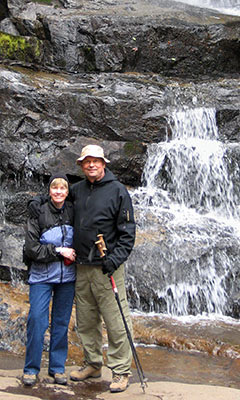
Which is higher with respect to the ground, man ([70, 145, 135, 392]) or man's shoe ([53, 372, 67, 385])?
man ([70, 145, 135, 392])

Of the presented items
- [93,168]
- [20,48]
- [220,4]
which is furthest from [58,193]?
[220,4]

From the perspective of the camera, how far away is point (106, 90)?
12070 mm

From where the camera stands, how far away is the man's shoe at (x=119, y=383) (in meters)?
4.75

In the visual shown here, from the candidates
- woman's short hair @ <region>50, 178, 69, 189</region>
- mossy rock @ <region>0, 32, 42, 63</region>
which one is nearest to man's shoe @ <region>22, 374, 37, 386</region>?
woman's short hair @ <region>50, 178, 69, 189</region>

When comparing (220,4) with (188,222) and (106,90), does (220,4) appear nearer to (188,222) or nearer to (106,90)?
(106,90)

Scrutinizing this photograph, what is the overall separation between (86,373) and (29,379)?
0.62m

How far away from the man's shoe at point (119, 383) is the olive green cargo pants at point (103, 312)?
48mm

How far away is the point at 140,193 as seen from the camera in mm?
10617

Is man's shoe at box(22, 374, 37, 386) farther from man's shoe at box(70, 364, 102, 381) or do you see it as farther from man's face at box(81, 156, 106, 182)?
man's face at box(81, 156, 106, 182)

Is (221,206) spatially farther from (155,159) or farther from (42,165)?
(42,165)

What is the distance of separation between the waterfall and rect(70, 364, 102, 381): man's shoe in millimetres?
2822

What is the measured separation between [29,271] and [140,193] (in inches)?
233

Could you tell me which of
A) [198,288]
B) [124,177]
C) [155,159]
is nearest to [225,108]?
[155,159]

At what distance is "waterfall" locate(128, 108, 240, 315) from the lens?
8102 mm
